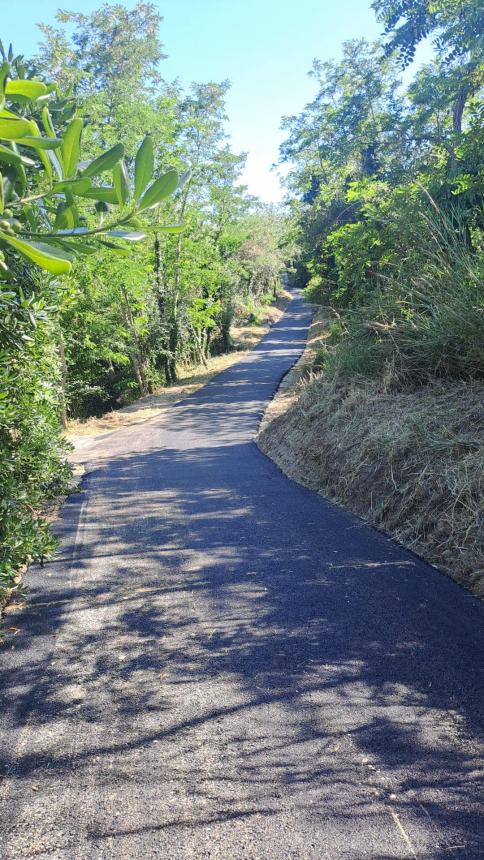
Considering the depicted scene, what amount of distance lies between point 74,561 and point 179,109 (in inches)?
906

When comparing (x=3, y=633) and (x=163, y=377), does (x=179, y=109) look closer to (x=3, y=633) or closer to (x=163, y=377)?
(x=163, y=377)

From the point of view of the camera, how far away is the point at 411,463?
5426 millimetres

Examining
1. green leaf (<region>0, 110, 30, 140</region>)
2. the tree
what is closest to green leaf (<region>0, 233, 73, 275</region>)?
the tree

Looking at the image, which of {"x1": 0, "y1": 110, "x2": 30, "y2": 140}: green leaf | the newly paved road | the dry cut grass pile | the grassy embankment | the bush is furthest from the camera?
the bush

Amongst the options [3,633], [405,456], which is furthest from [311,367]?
[3,633]

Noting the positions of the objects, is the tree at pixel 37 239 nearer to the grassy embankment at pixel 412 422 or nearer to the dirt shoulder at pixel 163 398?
the grassy embankment at pixel 412 422

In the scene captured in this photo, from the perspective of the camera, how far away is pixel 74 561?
5.07 meters

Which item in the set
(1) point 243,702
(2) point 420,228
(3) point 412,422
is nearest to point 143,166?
(1) point 243,702

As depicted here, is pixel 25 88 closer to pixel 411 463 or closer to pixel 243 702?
pixel 243 702

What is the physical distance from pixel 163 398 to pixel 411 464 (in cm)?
1611

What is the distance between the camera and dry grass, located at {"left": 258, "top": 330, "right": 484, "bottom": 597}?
14.6ft

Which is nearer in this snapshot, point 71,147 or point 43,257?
point 43,257

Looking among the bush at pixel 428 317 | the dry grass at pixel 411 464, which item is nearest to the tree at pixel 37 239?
the dry grass at pixel 411 464

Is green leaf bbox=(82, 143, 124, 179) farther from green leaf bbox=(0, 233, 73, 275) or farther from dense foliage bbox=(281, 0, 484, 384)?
dense foliage bbox=(281, 0, 484, 384)
